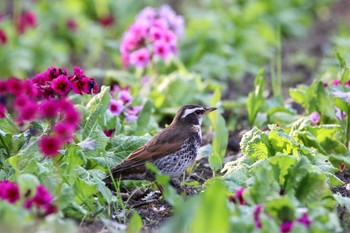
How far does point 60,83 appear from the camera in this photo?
6309mm

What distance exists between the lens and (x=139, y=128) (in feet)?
26.5

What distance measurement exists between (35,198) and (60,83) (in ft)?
4.54

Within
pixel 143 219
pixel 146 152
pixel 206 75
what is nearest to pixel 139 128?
pixel 146 152

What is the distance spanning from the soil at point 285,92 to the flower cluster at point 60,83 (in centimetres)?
93

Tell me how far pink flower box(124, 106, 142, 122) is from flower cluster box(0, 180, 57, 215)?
2703mm

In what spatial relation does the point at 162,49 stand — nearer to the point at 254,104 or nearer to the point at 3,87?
the point at 254,104

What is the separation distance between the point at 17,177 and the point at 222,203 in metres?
1.70

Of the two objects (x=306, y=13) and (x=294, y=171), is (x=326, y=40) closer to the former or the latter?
(x=306, y=13)

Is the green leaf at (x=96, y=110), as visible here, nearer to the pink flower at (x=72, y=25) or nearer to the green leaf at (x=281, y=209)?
the green leaf at (x=281, y=209)

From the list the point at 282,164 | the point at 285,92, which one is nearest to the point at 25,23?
the point at 285,92

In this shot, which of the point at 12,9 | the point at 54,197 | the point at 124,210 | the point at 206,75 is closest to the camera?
the point at 54,197

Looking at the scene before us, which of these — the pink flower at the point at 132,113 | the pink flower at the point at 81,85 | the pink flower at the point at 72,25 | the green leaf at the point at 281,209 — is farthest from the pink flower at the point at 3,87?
the pink flower at the point at 72,25

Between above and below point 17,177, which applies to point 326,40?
below

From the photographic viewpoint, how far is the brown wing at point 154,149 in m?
6.48
